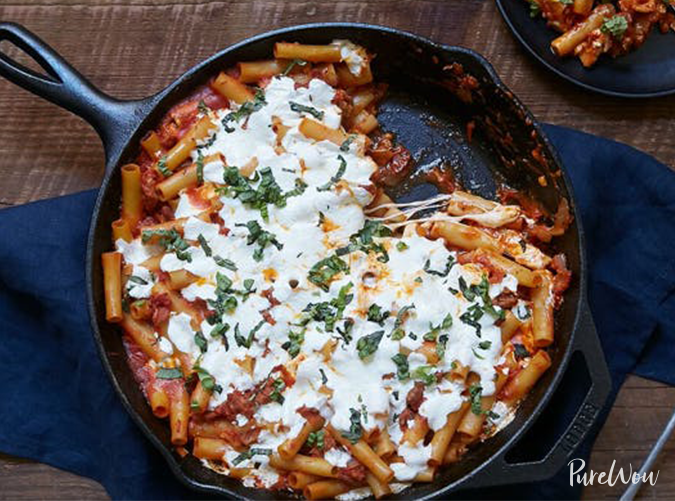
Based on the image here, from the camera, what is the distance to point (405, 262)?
3520 millimetres

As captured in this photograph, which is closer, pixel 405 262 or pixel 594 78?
pixel 405 262

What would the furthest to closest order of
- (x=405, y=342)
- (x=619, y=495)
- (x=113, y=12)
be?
1. (x=113, y=12)
2. (x=619, y=495)
3. (x=405, y=342)

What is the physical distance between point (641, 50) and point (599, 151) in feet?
1.41

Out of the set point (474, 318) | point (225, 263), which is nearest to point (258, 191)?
point (225, 263)

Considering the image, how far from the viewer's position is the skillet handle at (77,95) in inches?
137

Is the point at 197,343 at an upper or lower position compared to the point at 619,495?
upper

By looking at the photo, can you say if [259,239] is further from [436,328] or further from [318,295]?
[436,328]

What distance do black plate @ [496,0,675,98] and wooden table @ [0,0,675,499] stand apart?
0.34 ft

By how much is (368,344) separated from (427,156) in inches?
34.5

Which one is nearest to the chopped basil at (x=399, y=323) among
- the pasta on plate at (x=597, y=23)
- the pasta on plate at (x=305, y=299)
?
the pasta on plate at (x=305, y=299)

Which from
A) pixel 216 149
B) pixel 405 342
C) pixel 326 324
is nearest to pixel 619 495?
pixel 405 342

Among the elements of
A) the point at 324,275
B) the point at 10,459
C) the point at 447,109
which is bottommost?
the point at 10,459

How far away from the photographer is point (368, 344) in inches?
133

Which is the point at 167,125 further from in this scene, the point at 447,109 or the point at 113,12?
the point at 447,109
